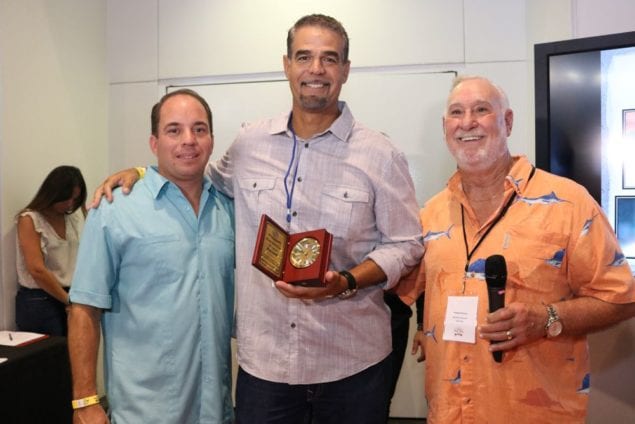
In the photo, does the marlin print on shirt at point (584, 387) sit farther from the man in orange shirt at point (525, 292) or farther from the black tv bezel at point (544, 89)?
the black tv bezel at point (544, 89)

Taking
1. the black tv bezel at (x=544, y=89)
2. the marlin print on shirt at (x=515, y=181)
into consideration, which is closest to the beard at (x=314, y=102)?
the marlin print on shirt at (x=515, y=181)

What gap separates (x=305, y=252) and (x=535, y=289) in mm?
706

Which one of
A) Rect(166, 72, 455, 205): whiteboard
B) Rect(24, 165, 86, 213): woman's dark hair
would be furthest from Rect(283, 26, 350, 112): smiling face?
Rect(24, 165, 86, 213): woman's dark hair

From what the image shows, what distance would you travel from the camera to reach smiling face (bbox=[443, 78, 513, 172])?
1.71m

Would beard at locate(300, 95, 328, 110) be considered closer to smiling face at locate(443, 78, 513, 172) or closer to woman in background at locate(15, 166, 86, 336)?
smiling face at locate(443, 78, 513, 172)

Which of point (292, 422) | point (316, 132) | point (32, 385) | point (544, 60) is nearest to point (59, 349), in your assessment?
point (32, 385)

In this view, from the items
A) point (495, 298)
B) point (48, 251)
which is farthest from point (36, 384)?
point (495, 298)

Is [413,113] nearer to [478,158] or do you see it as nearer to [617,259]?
[478,158]

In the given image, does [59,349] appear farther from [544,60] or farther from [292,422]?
[544,60]

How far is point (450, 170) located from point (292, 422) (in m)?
2.33

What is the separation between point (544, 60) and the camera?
103 inches

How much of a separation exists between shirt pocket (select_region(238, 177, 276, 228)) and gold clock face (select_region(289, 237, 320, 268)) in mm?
253

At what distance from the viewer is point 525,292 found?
1604mm

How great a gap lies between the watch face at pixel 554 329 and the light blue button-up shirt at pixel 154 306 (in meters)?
0.99
